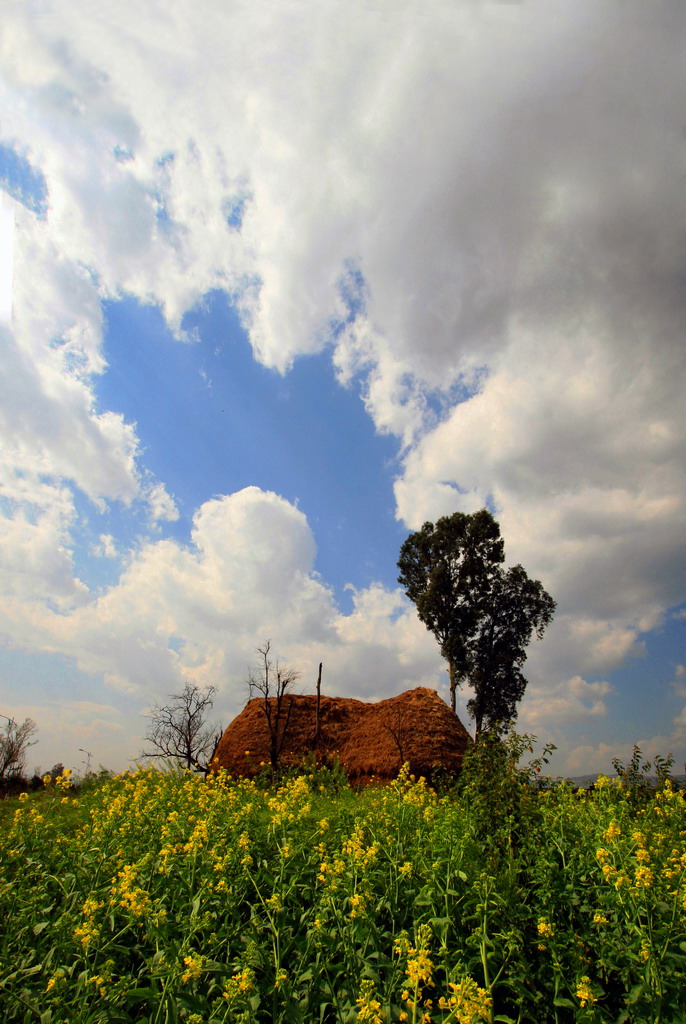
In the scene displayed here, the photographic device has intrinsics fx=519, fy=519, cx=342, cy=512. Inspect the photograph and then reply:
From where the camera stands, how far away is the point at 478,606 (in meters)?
25.9

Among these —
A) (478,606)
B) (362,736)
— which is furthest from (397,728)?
(478,606)

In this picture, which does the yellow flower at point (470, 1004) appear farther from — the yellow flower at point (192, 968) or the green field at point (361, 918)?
the yellow flower at point (192, 968)

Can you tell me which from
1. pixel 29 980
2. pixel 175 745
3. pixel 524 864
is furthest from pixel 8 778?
pixel 524 864

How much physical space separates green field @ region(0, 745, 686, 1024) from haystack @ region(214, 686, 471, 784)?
28.3 ft

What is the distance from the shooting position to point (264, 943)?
4422mm

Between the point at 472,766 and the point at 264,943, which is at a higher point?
the point at 472,766

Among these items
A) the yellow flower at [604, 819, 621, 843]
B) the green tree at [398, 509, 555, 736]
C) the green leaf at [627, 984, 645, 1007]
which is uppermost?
the green tree at [398, 509, 555, 736]

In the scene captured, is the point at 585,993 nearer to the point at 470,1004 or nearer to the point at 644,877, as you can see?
the point at 644,877

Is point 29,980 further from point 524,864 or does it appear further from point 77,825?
point 77,825

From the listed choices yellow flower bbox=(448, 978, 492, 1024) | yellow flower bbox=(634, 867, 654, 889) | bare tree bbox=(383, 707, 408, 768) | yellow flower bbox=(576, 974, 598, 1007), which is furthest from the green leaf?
bare tree bbox=(383, 707, 408, 768)

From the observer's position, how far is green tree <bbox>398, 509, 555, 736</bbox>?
25719mm

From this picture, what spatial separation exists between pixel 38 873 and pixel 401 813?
4474 mm

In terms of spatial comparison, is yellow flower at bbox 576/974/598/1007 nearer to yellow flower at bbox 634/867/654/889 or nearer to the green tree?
yellow flower at bbox 634/867/654/889

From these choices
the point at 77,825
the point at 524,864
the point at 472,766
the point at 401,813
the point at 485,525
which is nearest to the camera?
the point at 524,864
